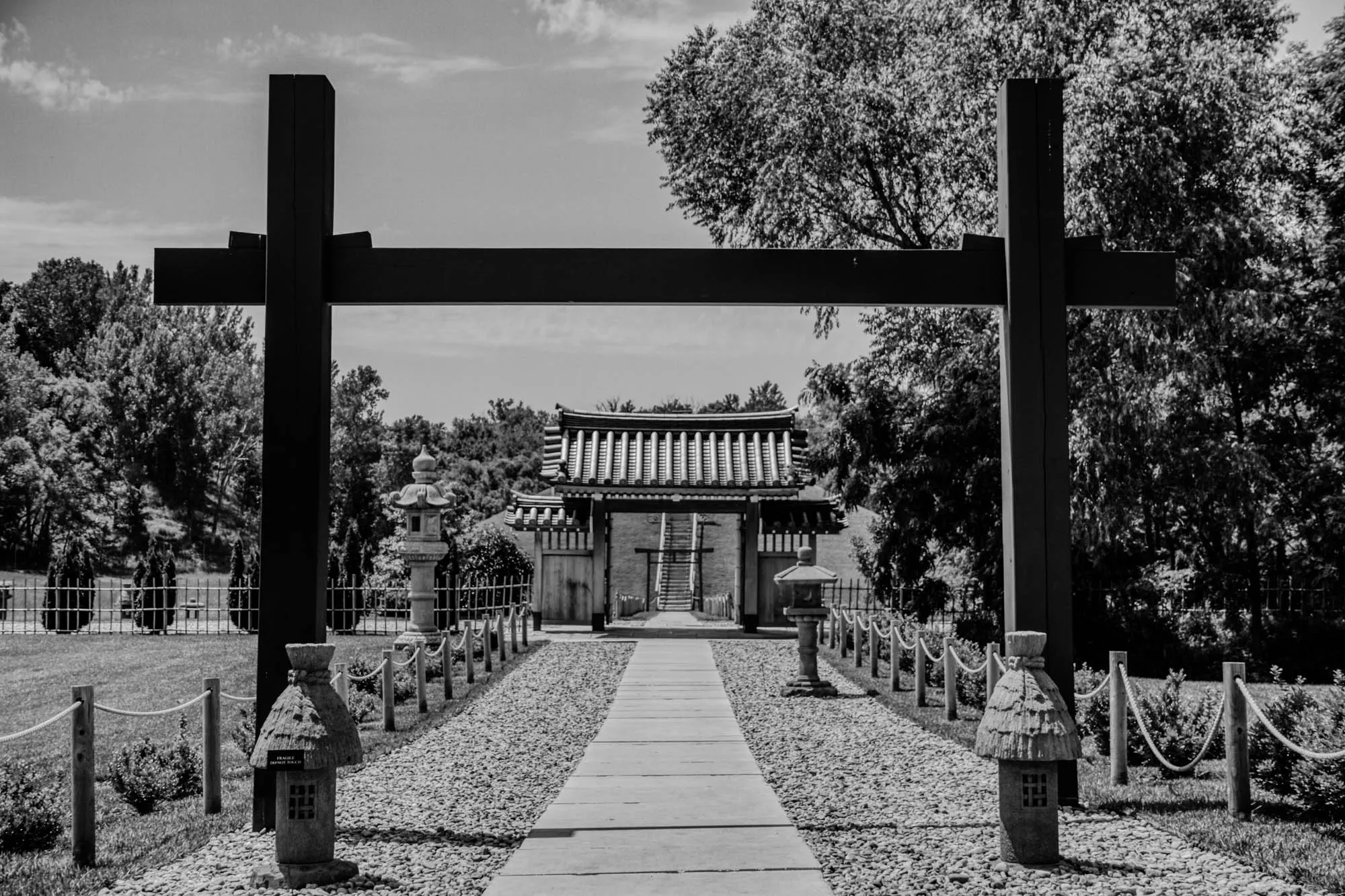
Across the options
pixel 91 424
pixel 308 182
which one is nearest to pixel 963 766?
pixel 308 182

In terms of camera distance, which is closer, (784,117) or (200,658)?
(200,658)

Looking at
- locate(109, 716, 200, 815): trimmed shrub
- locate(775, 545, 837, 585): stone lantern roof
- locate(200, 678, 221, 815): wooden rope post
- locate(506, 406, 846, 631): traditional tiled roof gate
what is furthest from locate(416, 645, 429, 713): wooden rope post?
locate(506, 406, 846, 631): traditional tiled roof gate

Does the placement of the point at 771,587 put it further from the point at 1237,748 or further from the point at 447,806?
the point at 1237,748

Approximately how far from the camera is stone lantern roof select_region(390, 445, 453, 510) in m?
20.3

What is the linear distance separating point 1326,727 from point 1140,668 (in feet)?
46.5

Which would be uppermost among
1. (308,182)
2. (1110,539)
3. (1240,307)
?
(1240,307)

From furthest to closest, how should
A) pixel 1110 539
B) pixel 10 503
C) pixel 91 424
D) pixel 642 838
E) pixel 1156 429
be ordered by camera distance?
1. pixel 91 424
2. pixel 10 503
3. pixel 1110 539
4. pixel 1156 429
5. pixel 642 838

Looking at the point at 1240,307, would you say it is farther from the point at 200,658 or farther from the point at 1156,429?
the point at 200,658

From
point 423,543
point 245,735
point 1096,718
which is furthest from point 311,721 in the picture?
point 423,543

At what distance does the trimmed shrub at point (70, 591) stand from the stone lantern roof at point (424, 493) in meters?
9.70

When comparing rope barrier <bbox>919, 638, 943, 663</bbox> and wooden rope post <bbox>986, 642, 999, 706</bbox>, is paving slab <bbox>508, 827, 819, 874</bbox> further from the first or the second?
rope barrier <bbox>919, 638, 943, 663</bbox>

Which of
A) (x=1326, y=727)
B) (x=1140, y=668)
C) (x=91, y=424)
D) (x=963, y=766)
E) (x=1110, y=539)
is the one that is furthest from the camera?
(x=91, y=424)

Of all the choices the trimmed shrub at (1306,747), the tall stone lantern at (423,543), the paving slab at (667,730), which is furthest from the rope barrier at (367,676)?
the trimmed shrub at (1306,747)

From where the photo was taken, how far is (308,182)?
24.3 ft
